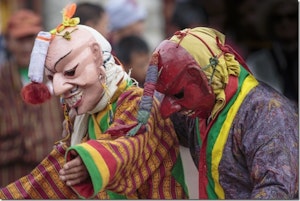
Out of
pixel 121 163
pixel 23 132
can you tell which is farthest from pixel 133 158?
pixel 23 132

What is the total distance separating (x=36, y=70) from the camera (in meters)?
3.92

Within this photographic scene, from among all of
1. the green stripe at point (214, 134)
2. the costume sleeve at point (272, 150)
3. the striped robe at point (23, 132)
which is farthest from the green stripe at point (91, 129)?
the striped robe at point (23, 132)

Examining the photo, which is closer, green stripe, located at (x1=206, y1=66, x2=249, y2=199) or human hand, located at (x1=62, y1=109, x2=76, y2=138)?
green stripe, located at (x1=206, y1=66, x2=249, y2=199)

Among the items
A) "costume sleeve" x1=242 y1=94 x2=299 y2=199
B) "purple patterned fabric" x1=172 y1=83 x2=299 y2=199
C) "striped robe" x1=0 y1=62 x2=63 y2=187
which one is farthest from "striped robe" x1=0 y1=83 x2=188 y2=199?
"striped robe" x1=0 y1=62 x2=63 y2=187

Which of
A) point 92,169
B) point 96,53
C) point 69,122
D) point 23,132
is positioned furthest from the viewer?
point 23,132

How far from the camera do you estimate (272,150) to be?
371cm

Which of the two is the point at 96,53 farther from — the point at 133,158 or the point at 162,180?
the point at 162,180

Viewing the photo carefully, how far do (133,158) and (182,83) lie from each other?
0.31 meters

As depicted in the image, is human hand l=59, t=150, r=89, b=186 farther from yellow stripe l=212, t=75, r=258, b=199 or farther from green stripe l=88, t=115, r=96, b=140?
yellow stripe l=212, t=75, r=258, b=199

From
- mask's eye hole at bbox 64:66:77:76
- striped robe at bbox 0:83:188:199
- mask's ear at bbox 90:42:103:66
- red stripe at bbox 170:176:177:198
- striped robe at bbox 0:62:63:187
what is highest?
mask's ear at bbox 90:42:103:66

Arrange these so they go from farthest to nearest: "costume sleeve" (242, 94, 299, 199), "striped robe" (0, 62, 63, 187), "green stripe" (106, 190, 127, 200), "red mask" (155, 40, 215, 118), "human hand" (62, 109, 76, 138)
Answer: "striped robe" (0, 62, 63, 187)
"human hand" (62, 109, 76, 138)
"green stripe" (106, 190, 127, 200)
"red mask" (155, 40, 215, 118)
"costume sleeve" (242, 94, 299, 199)

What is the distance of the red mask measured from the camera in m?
3.81

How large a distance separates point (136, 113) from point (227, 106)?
0.33 metres

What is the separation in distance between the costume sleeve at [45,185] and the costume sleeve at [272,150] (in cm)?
72
